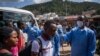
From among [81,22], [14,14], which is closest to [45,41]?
[81,22]

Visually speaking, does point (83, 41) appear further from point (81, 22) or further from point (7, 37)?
point (7, 37)

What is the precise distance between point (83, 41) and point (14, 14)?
157cm

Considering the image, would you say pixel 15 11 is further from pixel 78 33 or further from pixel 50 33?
pixel 50 33

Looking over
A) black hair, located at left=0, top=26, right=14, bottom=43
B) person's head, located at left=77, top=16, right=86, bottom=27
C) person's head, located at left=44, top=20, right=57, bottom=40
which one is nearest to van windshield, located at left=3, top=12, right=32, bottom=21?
person's head, located at left=77, top=16, right=86, bottom=27

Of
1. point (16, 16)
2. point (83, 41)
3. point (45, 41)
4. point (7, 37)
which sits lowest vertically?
point (83, 41)

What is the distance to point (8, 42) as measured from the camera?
15.0 feet

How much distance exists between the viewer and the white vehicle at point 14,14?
784cm

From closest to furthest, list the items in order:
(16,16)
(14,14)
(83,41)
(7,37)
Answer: (7,37), (83,41), (14,14), (16,16)

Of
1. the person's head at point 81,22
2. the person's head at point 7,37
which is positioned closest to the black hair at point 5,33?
the person's head at point 7,37

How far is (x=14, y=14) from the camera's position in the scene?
8500 millimetres

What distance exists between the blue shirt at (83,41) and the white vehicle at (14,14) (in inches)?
46.2

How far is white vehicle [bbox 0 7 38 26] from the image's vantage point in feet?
25.7

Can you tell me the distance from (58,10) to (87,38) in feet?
382

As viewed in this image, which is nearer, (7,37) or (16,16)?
(7,37)
